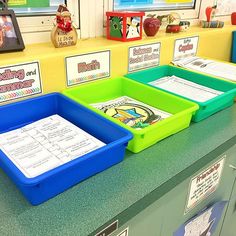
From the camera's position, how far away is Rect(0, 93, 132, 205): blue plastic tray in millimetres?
552

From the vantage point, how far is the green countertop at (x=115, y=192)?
1.71 ft

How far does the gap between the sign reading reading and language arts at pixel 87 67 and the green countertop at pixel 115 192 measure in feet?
1.13

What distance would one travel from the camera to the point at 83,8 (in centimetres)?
108

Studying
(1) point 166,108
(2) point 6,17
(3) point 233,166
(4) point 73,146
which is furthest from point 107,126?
(3) point 233,166

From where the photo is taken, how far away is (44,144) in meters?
Answer: 0.72

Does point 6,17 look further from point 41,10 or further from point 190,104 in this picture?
point 190,104

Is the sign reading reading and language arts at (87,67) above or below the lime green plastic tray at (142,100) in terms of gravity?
above

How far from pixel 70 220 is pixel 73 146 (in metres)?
0.22

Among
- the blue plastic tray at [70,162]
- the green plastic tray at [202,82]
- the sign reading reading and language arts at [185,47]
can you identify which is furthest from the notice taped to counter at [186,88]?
the blue plastic tray at [70,162]

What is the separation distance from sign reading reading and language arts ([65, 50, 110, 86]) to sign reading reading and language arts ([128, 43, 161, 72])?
0.12 metres

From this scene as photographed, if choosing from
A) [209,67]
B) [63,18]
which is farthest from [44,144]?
[209,67]

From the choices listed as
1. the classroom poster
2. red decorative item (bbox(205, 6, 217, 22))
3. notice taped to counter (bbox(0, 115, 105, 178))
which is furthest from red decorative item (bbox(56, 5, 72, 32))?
red decorative item (bbox(205, 6, 217, 22))

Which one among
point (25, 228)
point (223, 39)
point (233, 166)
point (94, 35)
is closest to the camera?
point (25, 228)

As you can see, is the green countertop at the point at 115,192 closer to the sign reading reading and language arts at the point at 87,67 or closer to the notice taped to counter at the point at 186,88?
the notice taped to counter at the point at 186,88
